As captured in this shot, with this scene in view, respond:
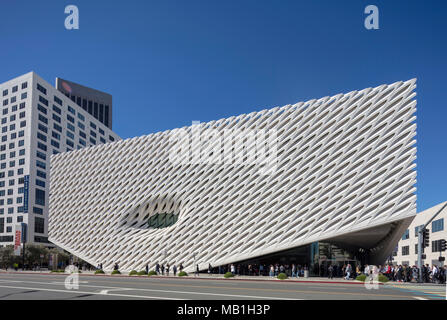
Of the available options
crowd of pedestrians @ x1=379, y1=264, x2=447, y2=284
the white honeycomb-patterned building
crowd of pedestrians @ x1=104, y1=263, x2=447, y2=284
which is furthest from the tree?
crowd of pedestrians @ x1=379, y1=264, x2=447, y2=284

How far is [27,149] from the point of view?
3221 inches

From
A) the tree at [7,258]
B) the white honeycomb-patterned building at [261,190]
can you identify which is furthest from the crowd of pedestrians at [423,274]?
the tree at [7,258]

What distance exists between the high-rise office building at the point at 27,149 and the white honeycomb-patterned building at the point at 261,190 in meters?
28.6

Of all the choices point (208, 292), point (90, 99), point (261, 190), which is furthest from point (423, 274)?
point (90, 99)

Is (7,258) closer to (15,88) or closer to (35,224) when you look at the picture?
(35,224)

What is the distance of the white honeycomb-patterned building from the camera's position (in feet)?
116

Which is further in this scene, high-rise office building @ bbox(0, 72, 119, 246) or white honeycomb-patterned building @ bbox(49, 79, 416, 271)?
high-rise office building @ bbox(0, 72, 119, 246)

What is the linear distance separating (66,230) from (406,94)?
43.3 metres

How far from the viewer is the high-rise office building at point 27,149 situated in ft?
264

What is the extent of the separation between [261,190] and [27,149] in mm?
58280

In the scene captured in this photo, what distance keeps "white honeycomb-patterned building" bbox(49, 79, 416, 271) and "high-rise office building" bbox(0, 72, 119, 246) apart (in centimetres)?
2856

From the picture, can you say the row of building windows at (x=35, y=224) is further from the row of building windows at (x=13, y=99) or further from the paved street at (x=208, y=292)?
the paved street at (x=208, y=292)

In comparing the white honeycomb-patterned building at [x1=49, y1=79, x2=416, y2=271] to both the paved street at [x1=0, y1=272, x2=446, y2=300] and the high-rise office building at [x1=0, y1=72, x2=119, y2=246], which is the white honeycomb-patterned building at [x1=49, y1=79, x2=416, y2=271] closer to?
the paved street at [x1=0, y1=272, x2=446, y2=300]
